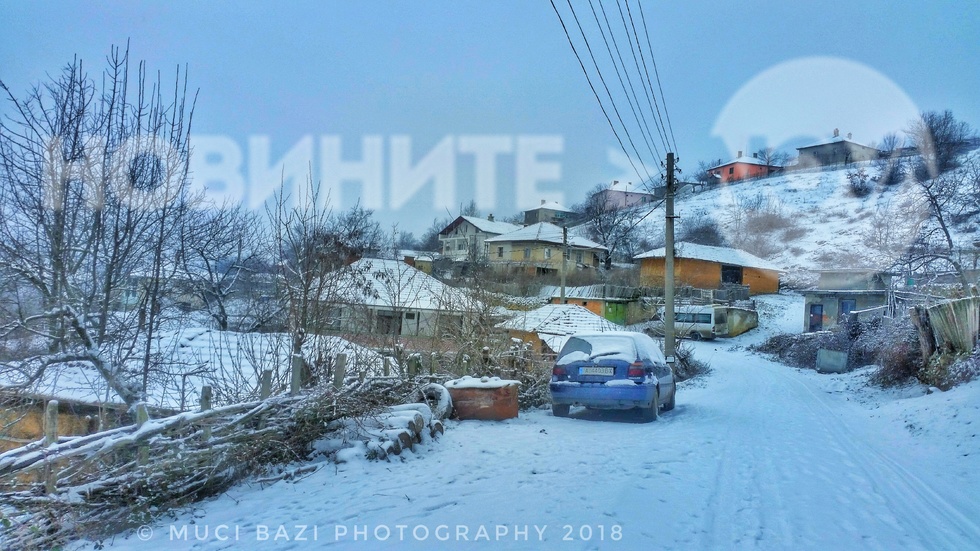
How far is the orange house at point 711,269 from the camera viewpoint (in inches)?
1986

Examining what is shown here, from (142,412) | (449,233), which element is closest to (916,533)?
(142,412)

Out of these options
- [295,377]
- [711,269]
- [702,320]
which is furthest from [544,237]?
[295,377]

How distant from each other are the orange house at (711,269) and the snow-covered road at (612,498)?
43.0 m

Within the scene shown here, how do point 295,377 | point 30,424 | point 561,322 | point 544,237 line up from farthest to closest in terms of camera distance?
1. point 544,237
2. point 561,322
3. point 30,424
4. point 295,377

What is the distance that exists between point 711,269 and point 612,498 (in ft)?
164

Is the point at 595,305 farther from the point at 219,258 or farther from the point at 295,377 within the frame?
the point at 295,377

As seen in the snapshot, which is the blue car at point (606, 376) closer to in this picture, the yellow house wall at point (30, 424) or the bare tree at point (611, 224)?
the yellow house wall at point (30, 424)

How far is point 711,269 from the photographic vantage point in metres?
51.5

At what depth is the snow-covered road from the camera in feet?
13.1

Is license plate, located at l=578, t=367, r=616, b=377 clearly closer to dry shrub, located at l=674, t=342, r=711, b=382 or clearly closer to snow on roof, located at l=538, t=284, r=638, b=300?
dry shrub, located at l=674, t=342, r=711, b=382

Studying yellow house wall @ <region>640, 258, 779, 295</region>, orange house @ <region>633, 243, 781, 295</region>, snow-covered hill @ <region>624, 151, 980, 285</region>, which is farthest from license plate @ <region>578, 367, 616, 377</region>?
snow-covered hill @ <region>624, 151, 980, 285</region>

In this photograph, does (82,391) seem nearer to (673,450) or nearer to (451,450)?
(451,450)

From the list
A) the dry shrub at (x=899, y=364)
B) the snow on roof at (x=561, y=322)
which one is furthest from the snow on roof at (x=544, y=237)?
the dry shrub at (x=899, y=364)

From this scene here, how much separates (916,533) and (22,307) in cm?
846
